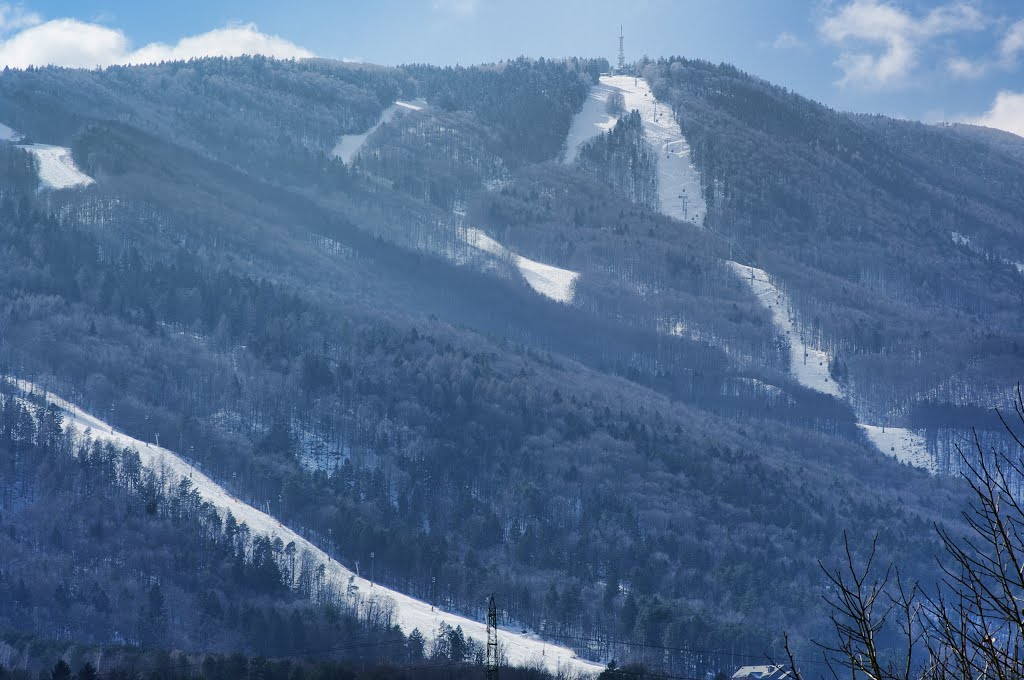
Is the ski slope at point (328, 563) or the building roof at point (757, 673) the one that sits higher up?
the ski slope at point (328, 563)

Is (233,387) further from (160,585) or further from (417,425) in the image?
(160,585)

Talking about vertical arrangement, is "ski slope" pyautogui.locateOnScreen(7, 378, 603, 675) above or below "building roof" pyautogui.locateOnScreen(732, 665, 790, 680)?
above

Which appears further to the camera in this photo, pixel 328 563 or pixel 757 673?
pixel 328 563

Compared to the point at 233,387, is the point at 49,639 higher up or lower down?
lower down

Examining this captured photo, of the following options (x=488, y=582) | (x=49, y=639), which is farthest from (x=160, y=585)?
(x=488, y=582)

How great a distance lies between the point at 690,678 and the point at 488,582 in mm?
31160

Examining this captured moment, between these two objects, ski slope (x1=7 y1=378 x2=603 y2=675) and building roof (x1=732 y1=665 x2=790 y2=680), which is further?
ski slope (x1=7 y1=378 x2=603 y2=675)

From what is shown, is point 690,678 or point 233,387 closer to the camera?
point 690,678

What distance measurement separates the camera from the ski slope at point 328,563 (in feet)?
382

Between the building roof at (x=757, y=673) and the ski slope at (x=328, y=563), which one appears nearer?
the building roof at (x=757, y=673)

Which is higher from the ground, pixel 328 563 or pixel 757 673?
pixel 328 563

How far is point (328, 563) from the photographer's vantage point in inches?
5379

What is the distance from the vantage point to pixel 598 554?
6043 inches

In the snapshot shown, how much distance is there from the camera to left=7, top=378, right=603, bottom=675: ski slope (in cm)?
11650
